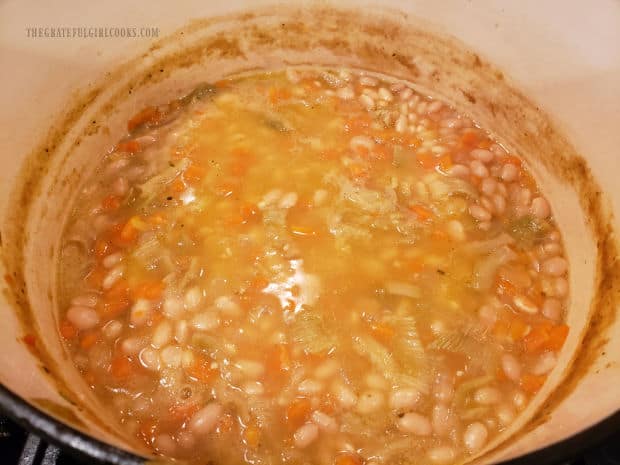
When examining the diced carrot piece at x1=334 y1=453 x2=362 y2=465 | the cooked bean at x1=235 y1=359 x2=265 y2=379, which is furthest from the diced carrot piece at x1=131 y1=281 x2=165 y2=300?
the diced carrot piece at x1=334 y1=453 x2=362 y2=465

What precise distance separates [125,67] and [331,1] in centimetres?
123

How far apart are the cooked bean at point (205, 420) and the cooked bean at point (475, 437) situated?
3.01 feet

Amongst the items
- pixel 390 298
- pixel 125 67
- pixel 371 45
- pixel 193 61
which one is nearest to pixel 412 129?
pixel 371 45

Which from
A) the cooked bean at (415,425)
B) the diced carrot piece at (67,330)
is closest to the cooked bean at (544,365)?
the cooked bean at (415,425)

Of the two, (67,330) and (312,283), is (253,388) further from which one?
(67,330)

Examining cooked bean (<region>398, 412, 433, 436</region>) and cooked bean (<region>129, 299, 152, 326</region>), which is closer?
cooked bean (<region>398, 412, 433, 436</region>)

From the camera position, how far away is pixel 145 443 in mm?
2078

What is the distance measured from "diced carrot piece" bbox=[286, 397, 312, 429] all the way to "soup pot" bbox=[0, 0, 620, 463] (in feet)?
1.93

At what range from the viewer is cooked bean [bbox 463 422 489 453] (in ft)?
6.86

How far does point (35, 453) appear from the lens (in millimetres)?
1997

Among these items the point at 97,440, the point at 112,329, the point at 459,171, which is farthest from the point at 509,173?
the point at 97,440

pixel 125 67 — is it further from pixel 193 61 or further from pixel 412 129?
pixel 412 129

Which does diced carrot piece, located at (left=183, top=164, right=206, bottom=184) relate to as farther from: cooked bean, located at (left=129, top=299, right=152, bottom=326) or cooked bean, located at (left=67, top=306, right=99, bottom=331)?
cooked bean, located at (left=67, top=306, right=99, bottom=331)

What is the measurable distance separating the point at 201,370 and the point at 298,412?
0.41m
